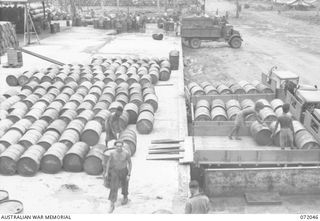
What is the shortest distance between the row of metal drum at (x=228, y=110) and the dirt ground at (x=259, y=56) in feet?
24.3

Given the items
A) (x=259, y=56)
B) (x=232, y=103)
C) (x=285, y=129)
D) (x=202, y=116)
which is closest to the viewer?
(x=285, y=129)

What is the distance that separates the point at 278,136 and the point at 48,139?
638 cm

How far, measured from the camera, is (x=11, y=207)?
892cm

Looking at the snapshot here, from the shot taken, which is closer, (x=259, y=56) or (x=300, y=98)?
(x=300, y=98)

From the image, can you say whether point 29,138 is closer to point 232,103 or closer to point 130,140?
point 130,140

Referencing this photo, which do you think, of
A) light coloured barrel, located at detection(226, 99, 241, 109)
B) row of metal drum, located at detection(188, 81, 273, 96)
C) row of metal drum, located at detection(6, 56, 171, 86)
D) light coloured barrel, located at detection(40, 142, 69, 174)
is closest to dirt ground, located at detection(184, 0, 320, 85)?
row of metal drum, located at detection(6, 56, 171, 86)

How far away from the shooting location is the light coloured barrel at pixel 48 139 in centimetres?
1150

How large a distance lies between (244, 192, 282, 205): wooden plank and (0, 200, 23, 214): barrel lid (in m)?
4.89

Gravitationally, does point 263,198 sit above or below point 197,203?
below

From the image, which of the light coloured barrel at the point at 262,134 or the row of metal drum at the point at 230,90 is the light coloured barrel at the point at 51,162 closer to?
the light coloured barrel at the point at 262,134

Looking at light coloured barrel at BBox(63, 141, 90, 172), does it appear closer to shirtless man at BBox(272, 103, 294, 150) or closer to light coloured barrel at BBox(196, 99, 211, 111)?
shirtless man at BBox(272, 103, 294, 150)

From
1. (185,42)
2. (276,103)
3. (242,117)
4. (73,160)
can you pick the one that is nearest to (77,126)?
(73,160)

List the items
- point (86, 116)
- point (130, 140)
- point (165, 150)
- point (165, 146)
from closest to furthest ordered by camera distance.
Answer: point (130, 140) → point (165, 150) → point (165, 146) → point (86, 116)

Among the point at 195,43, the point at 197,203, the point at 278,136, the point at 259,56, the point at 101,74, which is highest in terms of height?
the point at 197,203
